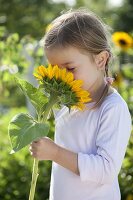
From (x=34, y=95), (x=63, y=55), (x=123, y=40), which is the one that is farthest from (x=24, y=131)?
(x=123, y=40)

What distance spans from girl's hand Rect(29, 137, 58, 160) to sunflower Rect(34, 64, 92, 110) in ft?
0.55

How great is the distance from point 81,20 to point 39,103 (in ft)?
1.34

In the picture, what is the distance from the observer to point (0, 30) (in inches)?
154

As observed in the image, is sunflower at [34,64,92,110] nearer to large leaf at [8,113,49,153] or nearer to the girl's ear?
large leaf at [8,113,49,153]

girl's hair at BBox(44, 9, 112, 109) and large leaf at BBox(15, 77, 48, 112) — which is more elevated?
girl's hair at BBox(44, 9, 112, 109)

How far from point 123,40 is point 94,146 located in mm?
3969

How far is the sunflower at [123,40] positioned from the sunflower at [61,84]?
4.04 meters


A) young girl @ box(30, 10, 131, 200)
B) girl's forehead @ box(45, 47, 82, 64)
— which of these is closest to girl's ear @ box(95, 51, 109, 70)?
young girl @ box(30, 10, 131, 200)

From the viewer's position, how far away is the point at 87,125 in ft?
7.80

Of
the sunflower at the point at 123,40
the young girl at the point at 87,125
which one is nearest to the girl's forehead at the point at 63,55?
the young girl at the point at 87,125

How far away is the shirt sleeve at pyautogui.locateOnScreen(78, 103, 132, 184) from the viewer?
7.41ft

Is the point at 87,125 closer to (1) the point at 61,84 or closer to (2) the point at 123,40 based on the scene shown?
(1) the point at 61,84

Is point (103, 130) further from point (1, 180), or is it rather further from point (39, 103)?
point (1, 180)

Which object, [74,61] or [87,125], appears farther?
[87,125]
